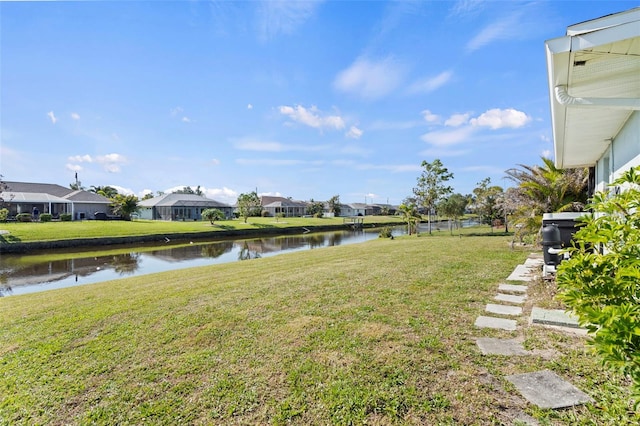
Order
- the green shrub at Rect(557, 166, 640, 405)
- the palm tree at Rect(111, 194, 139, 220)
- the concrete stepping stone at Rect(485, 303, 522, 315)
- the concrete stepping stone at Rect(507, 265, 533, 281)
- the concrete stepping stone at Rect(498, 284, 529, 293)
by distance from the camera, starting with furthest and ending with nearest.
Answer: the palm tree at Rect(111, 194, 139, 220), the concrete stepping stone at Rect(507, 265, 533, 281), the concrete stepping stone at Rect(498, 284, 529, 293), the concrete stepping stone at Rect(485, 303, 522, 315), the green shrub at Rect(557, 166, 640, 405)

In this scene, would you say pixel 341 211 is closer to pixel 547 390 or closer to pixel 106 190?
pixel 106 190

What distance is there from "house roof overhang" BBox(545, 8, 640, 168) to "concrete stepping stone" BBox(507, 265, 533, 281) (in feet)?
9.07

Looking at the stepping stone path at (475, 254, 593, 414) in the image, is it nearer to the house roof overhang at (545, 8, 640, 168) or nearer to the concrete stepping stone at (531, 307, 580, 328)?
the concrete stepping stone at (531, 307, 580, 328)

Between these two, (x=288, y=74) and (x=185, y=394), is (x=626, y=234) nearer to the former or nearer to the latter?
(x=185, y=394)

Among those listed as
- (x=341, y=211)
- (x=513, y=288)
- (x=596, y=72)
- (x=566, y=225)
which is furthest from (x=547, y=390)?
(x=341, y=211)

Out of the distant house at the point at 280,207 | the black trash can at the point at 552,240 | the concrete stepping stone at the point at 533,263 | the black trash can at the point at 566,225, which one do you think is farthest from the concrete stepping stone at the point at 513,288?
the distant house at the point at 280,207

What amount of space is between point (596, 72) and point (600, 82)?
0.31 meters

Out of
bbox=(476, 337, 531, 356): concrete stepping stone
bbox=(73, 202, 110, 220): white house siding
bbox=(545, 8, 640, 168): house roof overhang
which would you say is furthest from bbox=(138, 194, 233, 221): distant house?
bbox=(545, 8, 640, 168): house roof overhang

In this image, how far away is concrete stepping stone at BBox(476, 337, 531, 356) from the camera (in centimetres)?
281

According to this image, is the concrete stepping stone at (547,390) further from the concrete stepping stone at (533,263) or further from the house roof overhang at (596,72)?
the concrete stepping stone at (533,263)

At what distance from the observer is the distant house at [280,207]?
56.1 m

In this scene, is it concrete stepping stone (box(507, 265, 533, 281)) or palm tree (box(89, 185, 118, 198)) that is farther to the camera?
palm tree (box(89, 185, 118, 198))

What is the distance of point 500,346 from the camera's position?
295cm

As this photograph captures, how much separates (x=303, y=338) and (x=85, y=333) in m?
2.93
